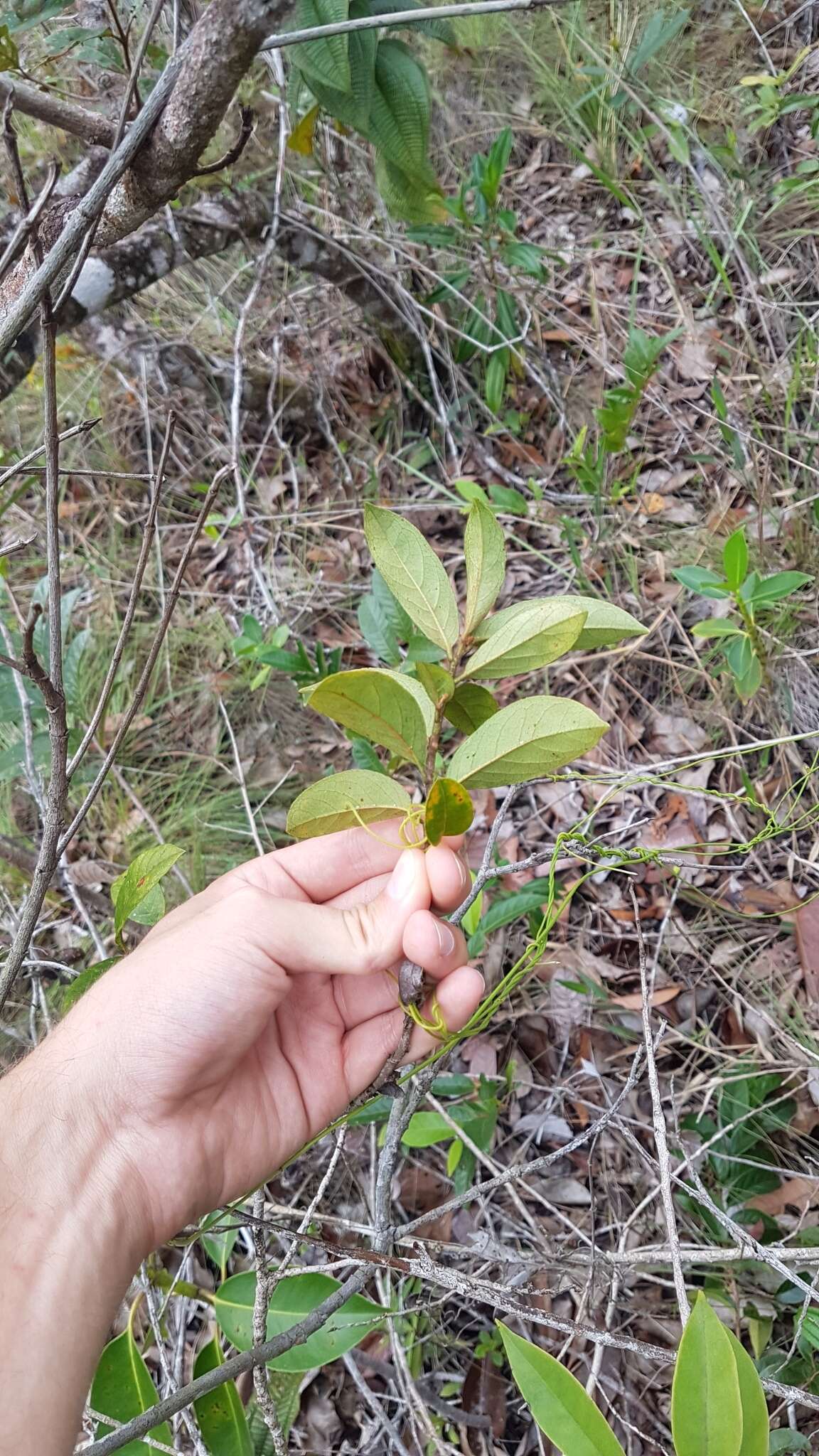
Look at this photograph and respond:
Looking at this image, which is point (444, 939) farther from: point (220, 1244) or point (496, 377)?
point (496, 377)

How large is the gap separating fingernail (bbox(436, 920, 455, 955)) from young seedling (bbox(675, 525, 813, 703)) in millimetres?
926

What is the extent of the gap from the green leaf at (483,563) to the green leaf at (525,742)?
12 centimetres

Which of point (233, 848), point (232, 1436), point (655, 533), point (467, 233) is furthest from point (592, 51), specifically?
point (232, 1436)

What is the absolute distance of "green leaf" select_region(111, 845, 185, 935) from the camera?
98 cm

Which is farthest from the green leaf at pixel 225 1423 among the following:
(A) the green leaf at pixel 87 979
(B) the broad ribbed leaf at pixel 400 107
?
(B) the broad ribbed leaf at pixel 400 107

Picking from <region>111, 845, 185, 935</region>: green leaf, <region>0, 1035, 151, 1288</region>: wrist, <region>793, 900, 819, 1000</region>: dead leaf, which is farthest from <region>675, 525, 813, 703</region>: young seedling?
<region>0, 1035, 151, 1288</region>: wrist

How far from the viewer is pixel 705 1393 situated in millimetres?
623

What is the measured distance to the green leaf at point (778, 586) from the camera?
4.87ft

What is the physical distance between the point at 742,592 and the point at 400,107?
1272mm

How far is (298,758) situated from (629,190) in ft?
6.56

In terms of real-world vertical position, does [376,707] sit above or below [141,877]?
above

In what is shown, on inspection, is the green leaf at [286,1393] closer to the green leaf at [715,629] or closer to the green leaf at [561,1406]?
the green leaf at [561,1406]

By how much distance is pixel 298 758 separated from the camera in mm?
2189

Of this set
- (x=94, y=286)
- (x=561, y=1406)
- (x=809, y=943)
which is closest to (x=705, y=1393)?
(x=561, y=1406)
